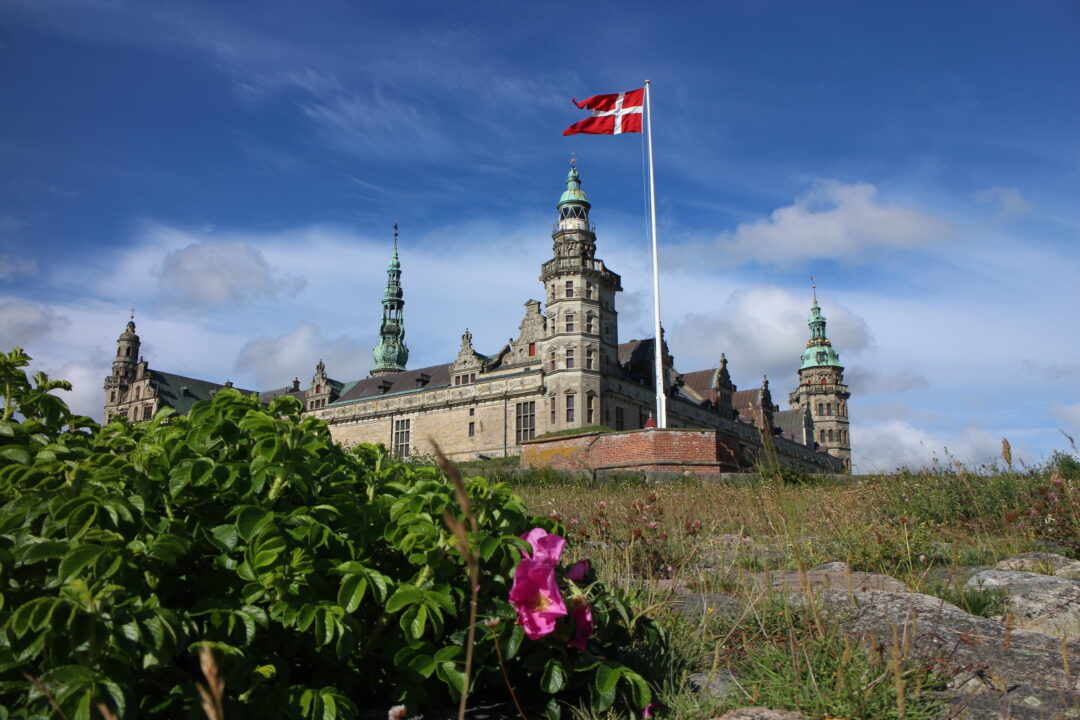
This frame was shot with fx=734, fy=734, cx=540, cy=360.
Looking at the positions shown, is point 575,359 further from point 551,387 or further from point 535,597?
point 535,597

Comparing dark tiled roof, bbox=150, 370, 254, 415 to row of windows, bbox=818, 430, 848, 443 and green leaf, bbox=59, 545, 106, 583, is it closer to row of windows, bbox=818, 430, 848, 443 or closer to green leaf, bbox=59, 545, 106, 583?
row of windows, bbox=818, 430, 848, 443

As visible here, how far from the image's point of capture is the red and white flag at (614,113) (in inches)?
1037

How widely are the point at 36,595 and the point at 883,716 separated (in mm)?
2925

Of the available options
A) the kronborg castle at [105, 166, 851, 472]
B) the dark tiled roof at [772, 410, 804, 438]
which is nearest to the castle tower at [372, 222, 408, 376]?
the kronborg castle at [105, 166, 851, 472]

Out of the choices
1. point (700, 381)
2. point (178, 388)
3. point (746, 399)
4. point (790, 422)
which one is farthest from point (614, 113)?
point (790, 422)

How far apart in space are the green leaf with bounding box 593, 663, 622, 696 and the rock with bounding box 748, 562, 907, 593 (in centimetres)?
145

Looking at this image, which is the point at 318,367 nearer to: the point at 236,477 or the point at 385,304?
the point at 385,304

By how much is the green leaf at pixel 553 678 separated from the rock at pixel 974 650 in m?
1.15

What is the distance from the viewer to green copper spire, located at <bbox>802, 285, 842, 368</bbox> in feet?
317

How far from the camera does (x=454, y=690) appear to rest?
2518 mm

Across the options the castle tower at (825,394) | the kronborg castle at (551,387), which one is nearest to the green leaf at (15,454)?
the kronborg castle at (551,387)

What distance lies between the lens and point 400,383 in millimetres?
59250

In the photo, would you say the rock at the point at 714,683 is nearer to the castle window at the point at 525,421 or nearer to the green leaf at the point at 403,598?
the green leaf at the point at 403,598

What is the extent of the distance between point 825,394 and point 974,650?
321 ft
